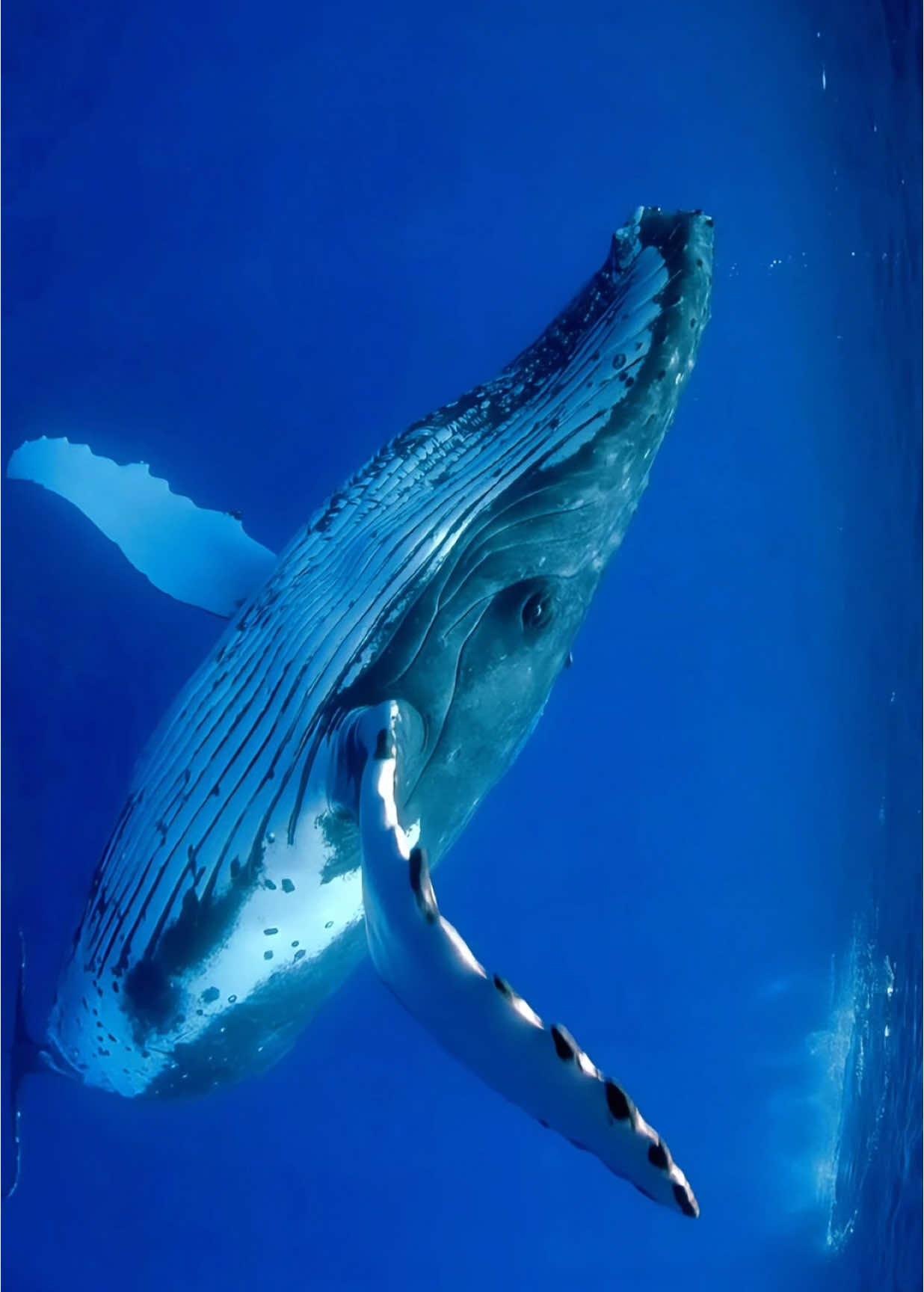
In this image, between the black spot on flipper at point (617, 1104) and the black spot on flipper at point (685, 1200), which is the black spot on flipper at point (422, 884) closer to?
the black spot on flipper at point (617, 1104)

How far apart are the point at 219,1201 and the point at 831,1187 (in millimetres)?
6072

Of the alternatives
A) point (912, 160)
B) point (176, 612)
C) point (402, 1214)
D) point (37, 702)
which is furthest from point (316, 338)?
point (402, 1214)

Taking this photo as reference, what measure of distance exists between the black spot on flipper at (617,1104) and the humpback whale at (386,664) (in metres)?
1.23

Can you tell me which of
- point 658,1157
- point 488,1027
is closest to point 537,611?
point 488,1027

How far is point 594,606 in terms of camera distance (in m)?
8.52

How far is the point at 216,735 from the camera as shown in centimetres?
416

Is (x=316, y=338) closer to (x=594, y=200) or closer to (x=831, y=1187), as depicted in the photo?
(x=594, y=200)

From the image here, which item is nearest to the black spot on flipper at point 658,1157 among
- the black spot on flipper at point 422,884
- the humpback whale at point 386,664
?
the black spot on flipper at point 422,884

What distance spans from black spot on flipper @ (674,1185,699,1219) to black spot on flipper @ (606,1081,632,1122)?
0.18 meters

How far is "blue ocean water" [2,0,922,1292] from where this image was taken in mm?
7043

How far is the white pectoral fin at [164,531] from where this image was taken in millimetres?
5066

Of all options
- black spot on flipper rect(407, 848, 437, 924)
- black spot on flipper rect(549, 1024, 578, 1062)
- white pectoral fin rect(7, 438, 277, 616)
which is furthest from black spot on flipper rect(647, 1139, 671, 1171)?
white pectoral fin rect(7, 438, 277, 616)

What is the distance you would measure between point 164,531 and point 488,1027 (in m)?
3.52

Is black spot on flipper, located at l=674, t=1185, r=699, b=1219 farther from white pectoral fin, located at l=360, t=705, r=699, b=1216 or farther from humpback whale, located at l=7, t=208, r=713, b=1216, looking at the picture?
humpback whale, located at l=7, t=208, r=713, b=1216
